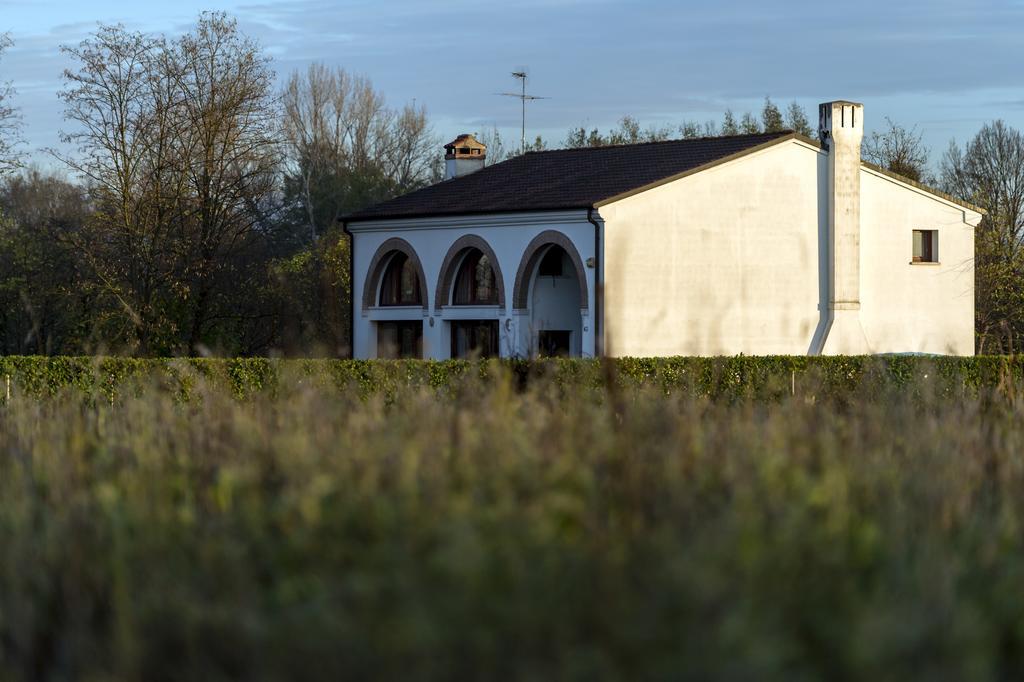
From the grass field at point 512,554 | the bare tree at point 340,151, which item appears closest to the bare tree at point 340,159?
the bare tree at point 340,151

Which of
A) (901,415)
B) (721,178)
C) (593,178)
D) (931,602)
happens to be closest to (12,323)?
(593,178)

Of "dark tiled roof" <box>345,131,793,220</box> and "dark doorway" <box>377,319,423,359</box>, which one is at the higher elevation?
"dark tiled roof" <box>345,131,793,220</box>

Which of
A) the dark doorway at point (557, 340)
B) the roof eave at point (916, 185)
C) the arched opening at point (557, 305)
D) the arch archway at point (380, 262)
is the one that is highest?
the roof eave at point (916, 185)

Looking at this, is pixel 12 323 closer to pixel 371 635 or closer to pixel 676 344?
pixel 676 344

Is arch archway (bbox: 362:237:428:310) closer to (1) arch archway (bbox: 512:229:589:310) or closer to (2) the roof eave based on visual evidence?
(1) arch archway (bbox: 512:229:589:310)

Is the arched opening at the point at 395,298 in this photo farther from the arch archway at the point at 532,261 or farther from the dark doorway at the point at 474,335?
the arch archway at the point at 532,261

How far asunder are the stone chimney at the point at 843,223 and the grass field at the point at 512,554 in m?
32.2

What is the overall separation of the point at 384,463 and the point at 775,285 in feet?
109

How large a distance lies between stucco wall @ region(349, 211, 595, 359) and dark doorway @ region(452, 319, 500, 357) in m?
0.27

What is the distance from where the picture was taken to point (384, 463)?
5.05 m

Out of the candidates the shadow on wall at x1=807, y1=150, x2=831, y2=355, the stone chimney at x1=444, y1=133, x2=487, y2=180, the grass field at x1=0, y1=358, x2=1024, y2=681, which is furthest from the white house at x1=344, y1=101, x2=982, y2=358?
the grass field at x1=0, y1=358, x2=1024, y2=681

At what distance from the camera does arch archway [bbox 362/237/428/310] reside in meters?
39.9

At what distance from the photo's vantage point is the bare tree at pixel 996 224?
4675cm

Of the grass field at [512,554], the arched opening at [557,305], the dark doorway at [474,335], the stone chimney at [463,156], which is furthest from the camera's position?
the stone chimney at [463,156]
